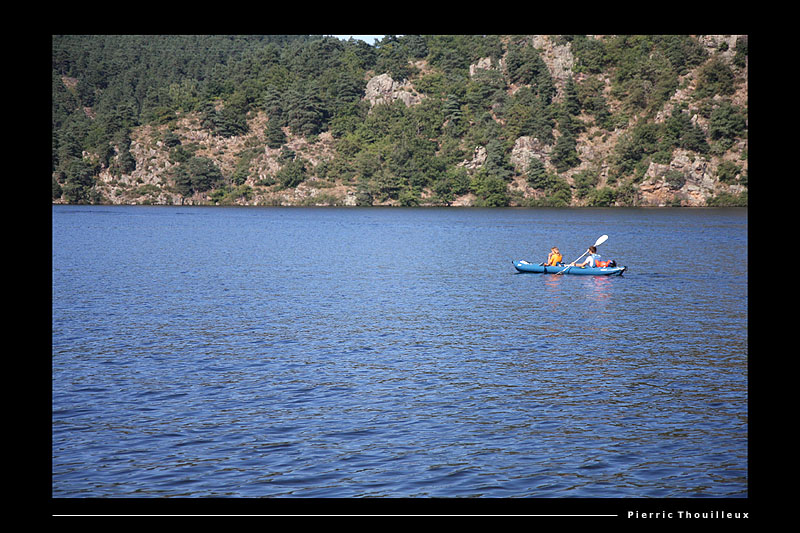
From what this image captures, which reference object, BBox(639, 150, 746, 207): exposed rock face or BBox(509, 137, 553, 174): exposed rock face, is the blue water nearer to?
BBox(639, 150, 746, 207): exposed rock face

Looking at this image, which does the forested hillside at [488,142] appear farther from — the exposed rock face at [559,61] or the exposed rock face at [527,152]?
the exposed rock face at [527,152]

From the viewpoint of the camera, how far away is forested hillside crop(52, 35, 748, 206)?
16075 centimetres

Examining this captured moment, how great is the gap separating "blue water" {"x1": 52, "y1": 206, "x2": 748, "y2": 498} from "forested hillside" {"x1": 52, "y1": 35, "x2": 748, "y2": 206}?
382 feet

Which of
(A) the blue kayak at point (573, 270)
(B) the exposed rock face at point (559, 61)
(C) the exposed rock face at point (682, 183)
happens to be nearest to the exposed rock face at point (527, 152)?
(C) the exposed rock face at point (682, 183)

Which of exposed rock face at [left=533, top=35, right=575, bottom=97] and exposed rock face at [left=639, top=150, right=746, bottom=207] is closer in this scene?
exposed rock face at [left=639, top=150, right=746, bottom=207]

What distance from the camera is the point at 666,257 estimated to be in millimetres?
60156

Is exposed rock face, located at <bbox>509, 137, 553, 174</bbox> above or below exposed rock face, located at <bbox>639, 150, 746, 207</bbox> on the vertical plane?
above

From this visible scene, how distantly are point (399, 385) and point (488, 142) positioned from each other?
15660 centimetres

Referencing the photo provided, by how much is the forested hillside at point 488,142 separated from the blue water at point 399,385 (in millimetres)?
116366

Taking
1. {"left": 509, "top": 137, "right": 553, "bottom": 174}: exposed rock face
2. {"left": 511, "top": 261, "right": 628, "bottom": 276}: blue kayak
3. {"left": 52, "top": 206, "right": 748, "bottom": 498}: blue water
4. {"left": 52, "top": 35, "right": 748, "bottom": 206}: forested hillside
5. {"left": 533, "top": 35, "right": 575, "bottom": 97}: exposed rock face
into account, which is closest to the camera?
{"left": 52, "top": 206, "right": 748, "bottom": 498}: blue water

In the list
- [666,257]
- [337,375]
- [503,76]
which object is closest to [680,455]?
[337,375]

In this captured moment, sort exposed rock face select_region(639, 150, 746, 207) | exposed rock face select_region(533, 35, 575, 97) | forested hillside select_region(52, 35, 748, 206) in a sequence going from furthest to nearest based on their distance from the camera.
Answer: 1. exposed rock face select_region(533, 35, 575, 97)
2. forested hillside select_region(52, 35, 748, 206)
3. exposed rock face select_region(639, 150, 746, 207)

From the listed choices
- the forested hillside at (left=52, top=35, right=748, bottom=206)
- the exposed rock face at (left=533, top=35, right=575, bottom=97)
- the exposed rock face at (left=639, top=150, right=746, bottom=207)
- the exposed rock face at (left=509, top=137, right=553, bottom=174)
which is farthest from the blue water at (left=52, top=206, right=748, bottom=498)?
the exposed rock face at (left=533, top=35, right=575, bottom=97)
